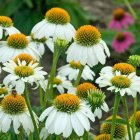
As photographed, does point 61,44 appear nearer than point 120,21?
Yes

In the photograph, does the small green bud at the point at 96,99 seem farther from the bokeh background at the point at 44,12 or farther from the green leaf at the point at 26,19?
the green leaf at the point at 26,19

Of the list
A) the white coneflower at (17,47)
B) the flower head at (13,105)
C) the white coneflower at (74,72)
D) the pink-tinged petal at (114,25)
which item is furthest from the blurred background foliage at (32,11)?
the flower head at (13,105)

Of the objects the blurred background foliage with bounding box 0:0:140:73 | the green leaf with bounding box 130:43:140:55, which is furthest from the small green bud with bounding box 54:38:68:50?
the blurred background foliage with bounding box 0:0:140:73

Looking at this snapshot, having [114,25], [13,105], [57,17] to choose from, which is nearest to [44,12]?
[114,25]

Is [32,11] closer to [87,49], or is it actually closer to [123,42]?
[123,42]

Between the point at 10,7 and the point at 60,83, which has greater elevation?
the point at 10,7

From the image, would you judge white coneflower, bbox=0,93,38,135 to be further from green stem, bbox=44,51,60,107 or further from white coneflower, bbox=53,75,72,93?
white coneflower, bbox=53,75,72,93
